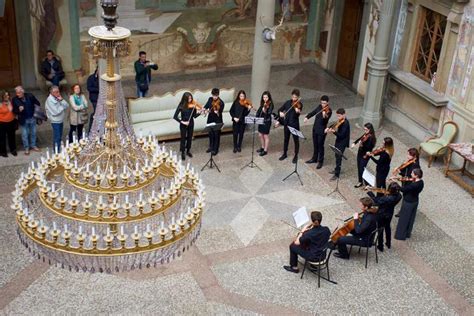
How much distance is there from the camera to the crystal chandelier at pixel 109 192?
18.1 feet

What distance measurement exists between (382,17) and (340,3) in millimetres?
3993

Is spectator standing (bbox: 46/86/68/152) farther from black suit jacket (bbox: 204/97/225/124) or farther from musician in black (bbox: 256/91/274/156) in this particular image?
musician in black (bbox: 256/91/274/156)

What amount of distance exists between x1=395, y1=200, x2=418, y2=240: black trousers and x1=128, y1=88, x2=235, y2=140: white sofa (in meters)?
4.69

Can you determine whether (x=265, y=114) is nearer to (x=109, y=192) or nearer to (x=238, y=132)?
(x=238, y=132)

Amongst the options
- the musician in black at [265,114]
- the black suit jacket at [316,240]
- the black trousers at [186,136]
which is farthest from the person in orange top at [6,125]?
the black suit jacket at [316,240]

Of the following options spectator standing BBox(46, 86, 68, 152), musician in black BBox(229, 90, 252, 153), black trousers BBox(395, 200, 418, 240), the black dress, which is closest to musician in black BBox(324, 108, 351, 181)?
the black dress

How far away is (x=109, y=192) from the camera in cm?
552

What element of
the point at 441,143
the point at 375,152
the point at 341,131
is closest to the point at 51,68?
the point at 341,131

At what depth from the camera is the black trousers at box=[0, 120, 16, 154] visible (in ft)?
42.8

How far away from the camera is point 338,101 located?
680 inches

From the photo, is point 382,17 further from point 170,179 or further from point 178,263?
point 170,179

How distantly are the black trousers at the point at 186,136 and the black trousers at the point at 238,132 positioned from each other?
3.01 feet

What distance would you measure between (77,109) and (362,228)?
19.8 feet

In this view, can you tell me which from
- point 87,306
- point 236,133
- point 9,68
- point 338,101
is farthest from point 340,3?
point 87,306
